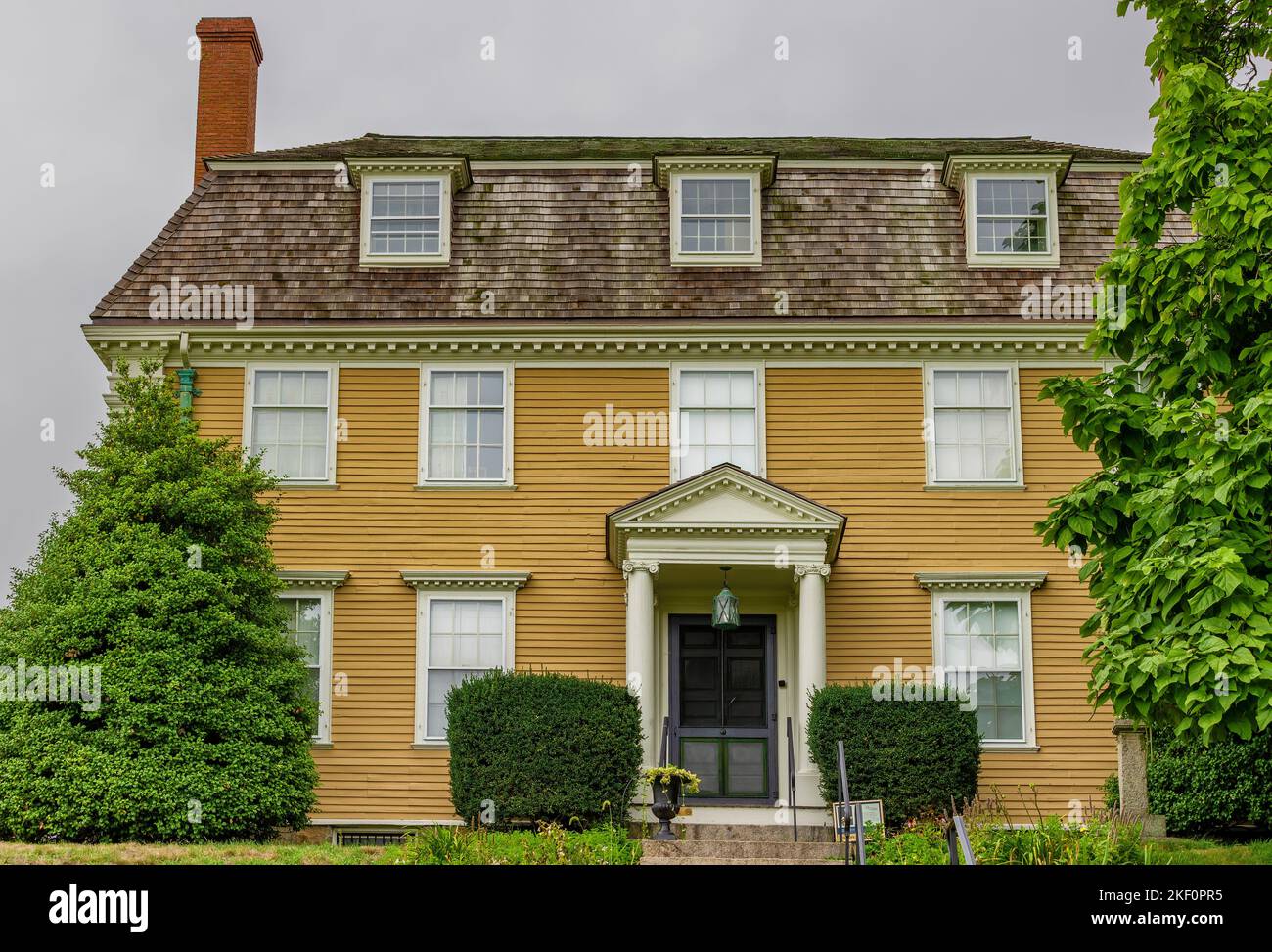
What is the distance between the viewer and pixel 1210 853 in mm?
14148

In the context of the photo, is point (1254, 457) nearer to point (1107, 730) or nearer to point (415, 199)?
point (1107, 730)

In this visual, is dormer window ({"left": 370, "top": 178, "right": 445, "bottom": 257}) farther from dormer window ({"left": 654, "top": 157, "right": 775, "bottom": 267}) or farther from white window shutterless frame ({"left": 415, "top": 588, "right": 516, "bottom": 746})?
white window shutterless frame ({"left": 415, "top": 588, "right": 516, "bottom": 746})

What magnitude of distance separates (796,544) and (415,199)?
755 cm

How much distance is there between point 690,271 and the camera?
20.8 metres

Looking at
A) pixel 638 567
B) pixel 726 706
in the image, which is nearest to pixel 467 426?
pixel 638 567

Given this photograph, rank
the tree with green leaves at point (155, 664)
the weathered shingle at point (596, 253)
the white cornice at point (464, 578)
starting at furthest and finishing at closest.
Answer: the weathered shingle at point (596, 253) < the white cornice at point (464, 578) < the tree with green leaves at point (155, 664)

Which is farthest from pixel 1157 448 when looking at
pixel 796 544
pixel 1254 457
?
pixel 796 544

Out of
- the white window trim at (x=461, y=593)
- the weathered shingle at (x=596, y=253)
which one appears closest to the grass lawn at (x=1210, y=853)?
the weathered shingle at (x=596, y=253)

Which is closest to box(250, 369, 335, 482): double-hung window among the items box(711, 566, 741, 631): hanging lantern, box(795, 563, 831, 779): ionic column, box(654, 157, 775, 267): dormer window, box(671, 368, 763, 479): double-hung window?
box(671, 368, 763, 479): double-hung window

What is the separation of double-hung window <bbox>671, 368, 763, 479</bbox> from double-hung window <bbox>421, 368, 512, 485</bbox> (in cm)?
233

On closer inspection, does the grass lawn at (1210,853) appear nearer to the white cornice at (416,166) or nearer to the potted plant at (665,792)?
the potted plant at (665,792)

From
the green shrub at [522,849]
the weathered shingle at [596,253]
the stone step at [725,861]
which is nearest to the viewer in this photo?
the green shrub at [522,849]

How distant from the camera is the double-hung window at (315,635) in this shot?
63.3 feet

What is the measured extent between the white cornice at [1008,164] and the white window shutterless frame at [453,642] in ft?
28.7
